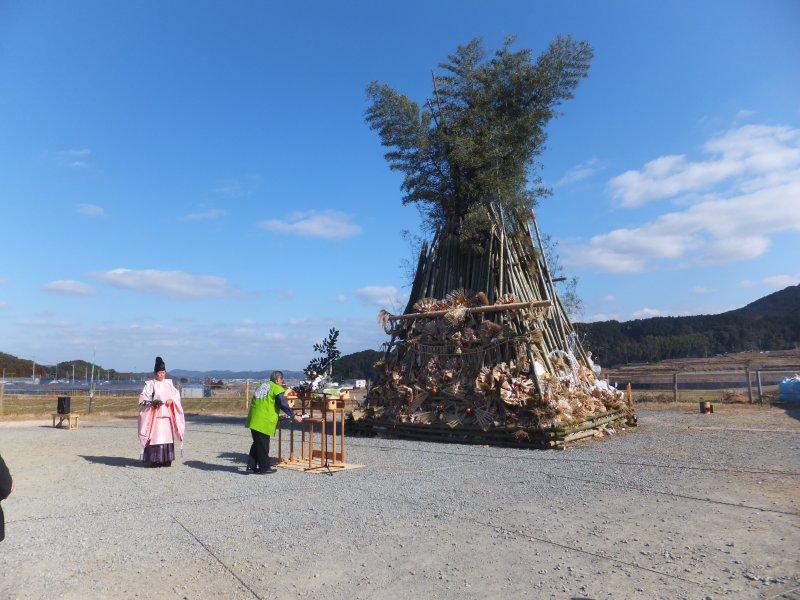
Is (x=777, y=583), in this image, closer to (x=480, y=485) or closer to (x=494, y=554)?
(x=494, y=554)

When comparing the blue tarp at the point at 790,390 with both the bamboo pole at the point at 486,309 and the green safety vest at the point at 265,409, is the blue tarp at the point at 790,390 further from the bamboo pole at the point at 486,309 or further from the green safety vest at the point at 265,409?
the green safety vest at the point at 265,409

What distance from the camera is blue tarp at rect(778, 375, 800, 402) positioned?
2219 centimetres

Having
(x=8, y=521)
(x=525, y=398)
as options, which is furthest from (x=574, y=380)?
(x=8, y=521)

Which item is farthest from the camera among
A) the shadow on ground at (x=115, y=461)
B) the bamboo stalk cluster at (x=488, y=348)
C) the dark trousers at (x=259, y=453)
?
the bamboo stalk cluster at (x=488, y=348)

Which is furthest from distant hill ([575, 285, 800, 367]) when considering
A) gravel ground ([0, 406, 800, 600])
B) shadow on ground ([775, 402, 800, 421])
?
gravel ground ([0, 406, 800, 600])

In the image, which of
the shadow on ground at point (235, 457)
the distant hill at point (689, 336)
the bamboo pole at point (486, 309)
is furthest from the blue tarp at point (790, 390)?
the distant hill at point (689, 336)

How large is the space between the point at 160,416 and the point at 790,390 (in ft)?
76.2

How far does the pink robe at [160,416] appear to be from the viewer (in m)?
10.2

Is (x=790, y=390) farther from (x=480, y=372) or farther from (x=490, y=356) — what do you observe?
(x=480, y=372)

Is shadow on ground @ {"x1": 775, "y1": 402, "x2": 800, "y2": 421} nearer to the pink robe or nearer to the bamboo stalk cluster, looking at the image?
the bamboo stalk cluster

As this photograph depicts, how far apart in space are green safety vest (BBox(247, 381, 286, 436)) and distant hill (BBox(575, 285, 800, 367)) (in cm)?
5431

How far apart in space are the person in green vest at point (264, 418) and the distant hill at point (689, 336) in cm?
5430

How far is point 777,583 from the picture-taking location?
13.7 feet

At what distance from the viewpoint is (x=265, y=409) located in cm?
953
